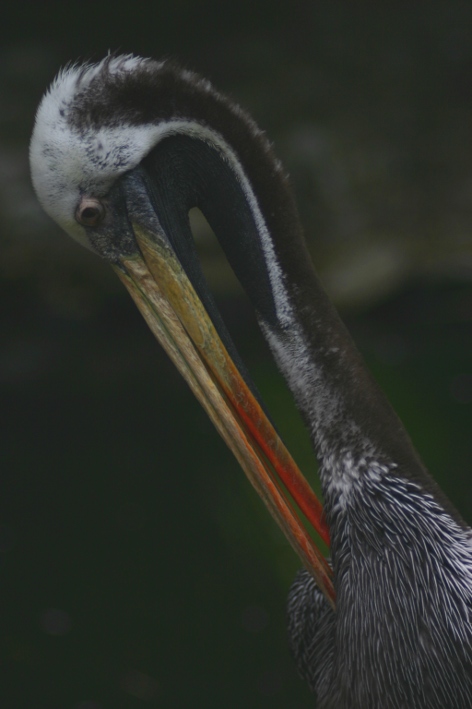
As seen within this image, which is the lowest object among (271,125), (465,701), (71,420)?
(465,701)

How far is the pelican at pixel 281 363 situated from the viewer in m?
1.93

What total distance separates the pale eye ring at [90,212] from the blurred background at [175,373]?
1.95 m

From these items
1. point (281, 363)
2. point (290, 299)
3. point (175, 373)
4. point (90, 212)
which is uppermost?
point (90, 212)

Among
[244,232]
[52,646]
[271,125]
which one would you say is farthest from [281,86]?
[244,232]

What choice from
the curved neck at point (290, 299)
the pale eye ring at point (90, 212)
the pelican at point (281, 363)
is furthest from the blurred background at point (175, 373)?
the pale eye ring at point (90, 212)

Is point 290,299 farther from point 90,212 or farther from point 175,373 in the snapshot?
point 175,373

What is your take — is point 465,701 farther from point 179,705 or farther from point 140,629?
point 140,629

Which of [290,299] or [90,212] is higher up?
[90,212]

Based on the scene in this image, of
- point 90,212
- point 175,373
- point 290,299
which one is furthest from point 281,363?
point 175,373

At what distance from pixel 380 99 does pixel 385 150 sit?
0.42 meters

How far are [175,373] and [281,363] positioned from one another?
4.15m

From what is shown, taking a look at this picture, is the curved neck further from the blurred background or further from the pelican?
the blurred background

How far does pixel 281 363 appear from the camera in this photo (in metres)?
2.03

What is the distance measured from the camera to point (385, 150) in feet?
23.4
